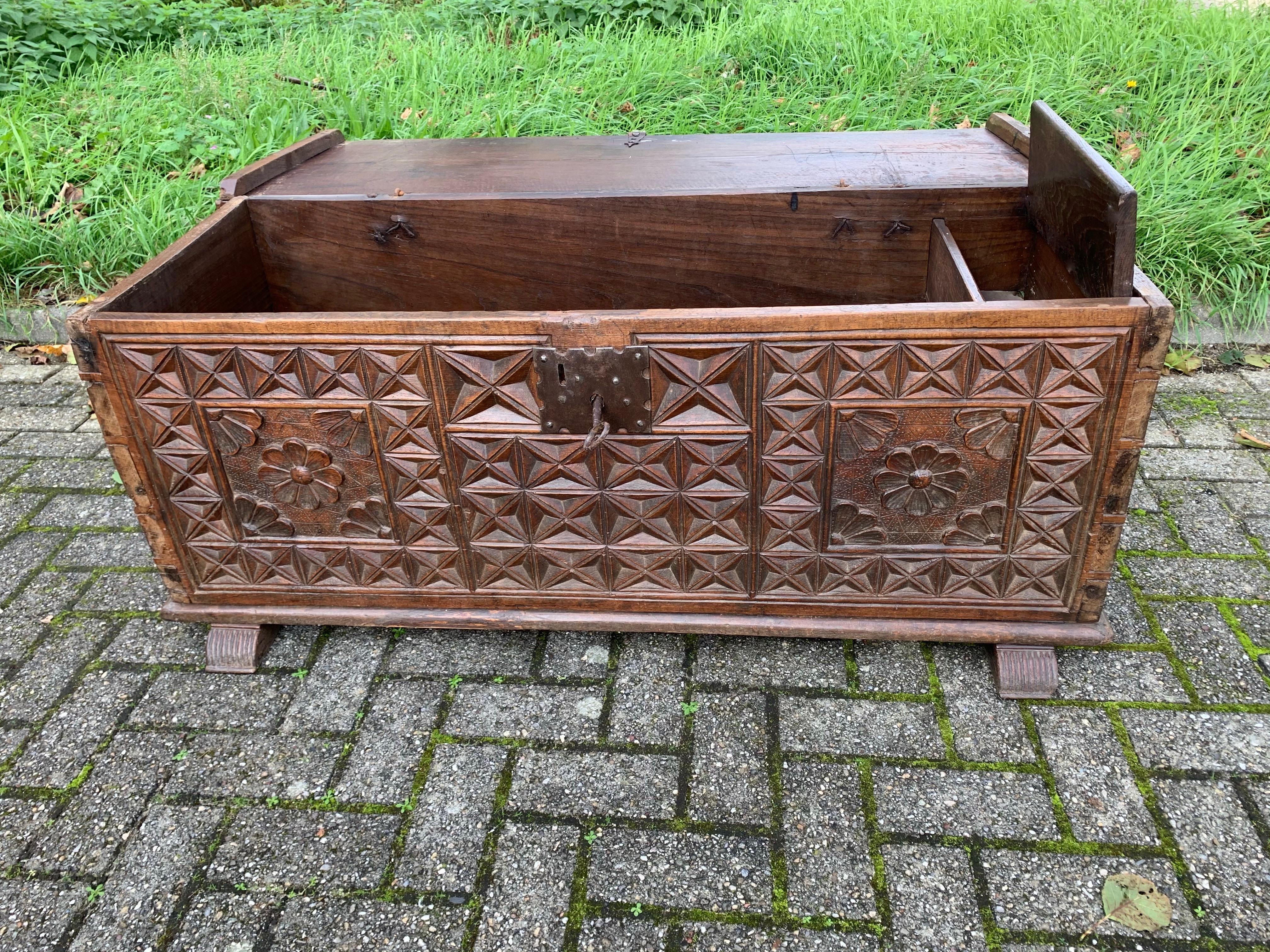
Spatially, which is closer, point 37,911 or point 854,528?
point 37,911

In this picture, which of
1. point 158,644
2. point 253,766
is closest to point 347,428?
point 253,766

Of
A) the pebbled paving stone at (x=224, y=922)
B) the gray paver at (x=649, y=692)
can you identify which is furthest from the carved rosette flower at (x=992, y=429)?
the pebbled paving stone at (x=224, y=922)

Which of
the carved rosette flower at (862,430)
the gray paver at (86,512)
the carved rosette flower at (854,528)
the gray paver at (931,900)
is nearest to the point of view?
the gray paver at (931,900)

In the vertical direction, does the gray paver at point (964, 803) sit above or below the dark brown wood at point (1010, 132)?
below

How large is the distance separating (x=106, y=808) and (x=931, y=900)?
1.54 metres

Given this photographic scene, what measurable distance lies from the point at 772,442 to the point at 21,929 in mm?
1565

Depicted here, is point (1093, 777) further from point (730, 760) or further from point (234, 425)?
point (234, 425)

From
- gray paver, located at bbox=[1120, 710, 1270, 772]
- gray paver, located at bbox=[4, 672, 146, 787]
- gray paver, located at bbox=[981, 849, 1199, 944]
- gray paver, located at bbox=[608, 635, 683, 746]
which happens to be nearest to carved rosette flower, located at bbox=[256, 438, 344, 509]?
gray paver, located at bbox=[4, 672, 146, 787]

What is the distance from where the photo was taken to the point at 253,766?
1.77 metres

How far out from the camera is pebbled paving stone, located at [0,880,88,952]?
1473 millimetres

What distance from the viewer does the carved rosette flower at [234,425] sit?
1.74 meters

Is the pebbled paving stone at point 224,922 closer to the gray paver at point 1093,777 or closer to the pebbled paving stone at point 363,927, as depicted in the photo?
the pebbled paving stone at point 363,927

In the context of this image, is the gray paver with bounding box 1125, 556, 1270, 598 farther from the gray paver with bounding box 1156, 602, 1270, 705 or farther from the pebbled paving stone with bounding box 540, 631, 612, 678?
the pebbled paving stone with bounding box 540, 631, 612, 678

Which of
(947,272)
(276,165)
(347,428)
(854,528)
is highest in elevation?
(276,165)
